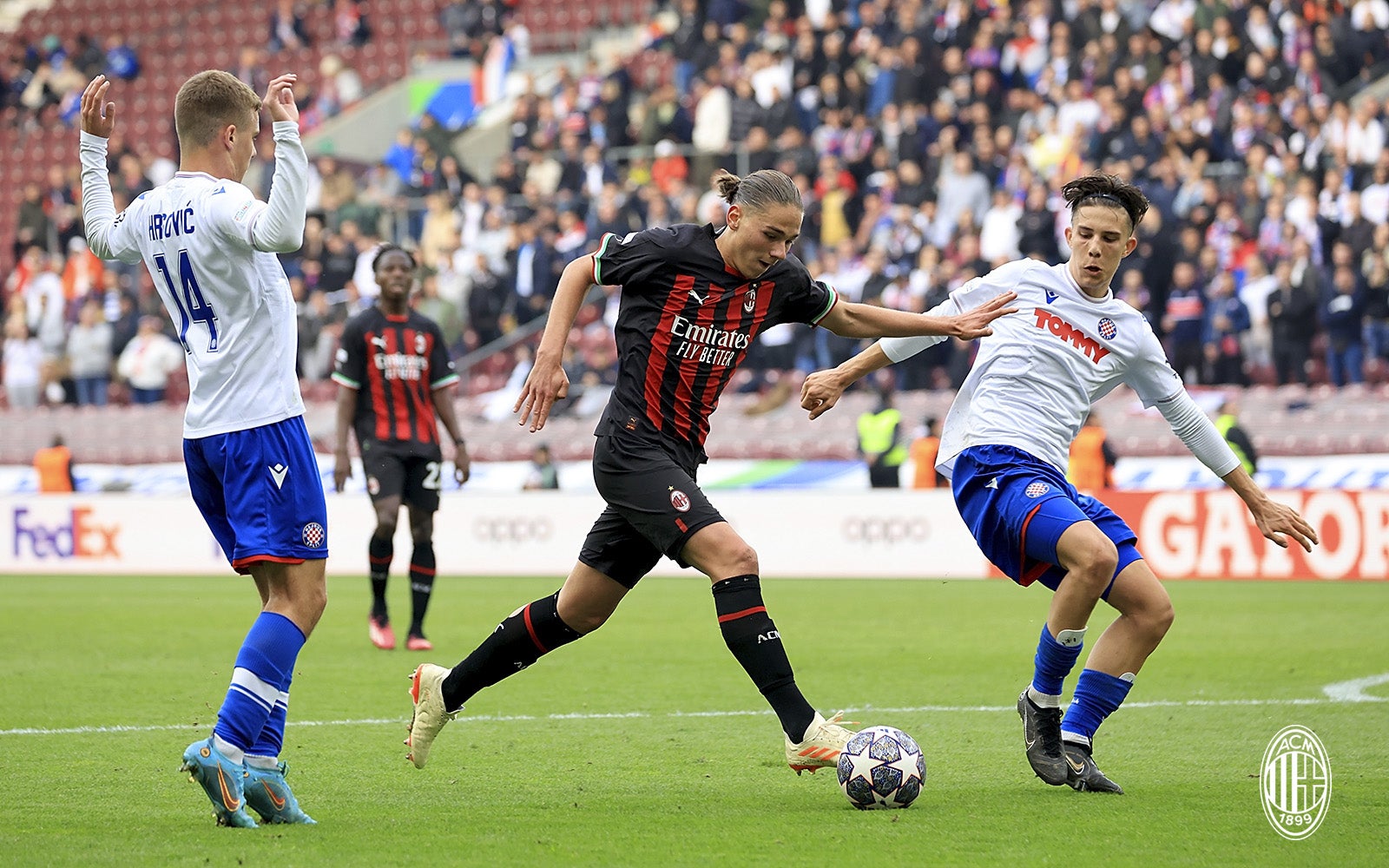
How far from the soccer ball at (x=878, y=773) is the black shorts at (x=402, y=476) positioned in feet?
19.1

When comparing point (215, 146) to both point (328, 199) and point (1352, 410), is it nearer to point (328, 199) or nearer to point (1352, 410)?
point (1352, 410)

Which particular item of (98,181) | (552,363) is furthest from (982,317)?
(98,181)

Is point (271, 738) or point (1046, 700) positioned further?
point (1046, 700)

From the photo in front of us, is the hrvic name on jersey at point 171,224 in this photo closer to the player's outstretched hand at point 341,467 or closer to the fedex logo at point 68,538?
the player's outstretched hand at point 341,467

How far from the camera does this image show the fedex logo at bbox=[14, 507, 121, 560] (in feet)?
64.8

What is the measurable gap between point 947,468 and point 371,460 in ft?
17.5

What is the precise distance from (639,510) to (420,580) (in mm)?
5295

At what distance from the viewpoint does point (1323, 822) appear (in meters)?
5.32

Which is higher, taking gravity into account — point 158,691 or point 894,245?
point 894,245

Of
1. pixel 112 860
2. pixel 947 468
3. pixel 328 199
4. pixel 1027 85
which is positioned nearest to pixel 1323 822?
pixel 947 468

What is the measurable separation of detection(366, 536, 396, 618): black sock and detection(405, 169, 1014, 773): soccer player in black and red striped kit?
4.71m

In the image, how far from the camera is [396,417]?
1097 cm

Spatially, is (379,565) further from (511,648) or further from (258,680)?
(258,680)

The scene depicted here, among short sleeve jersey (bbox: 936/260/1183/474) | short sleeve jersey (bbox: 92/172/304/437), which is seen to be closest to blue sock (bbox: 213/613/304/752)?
short sleeve jersey (bbox: 92/172/304/437)
